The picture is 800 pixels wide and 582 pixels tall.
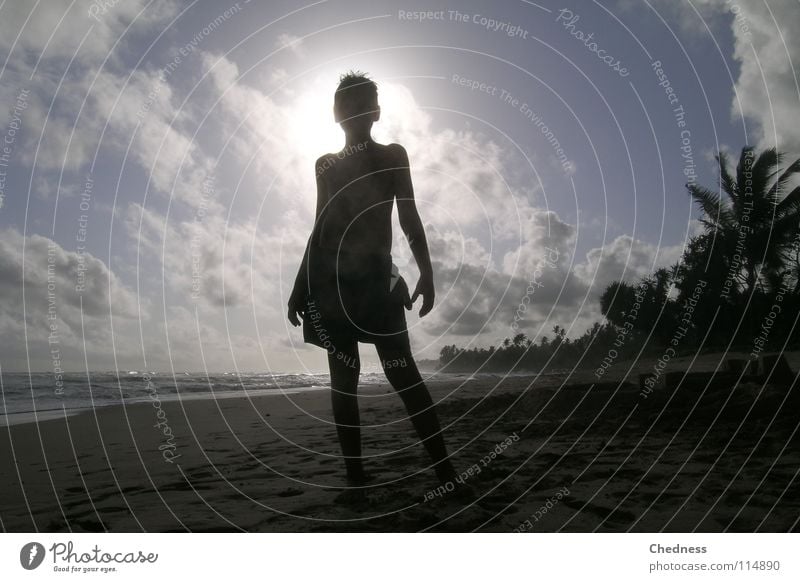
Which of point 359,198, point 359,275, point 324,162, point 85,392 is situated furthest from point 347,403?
point 85,392

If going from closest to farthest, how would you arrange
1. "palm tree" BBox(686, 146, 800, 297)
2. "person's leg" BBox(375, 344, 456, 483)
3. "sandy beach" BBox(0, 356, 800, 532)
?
"sandy beach" BBox(0, 356, 800, 532) → "person's leg" BBox(375, 344, 456, 483) → "palm tree" BBox(686, 146, 800, 297)

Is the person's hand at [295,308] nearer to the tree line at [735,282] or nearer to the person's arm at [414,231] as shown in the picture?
the person's arm at [414,231]

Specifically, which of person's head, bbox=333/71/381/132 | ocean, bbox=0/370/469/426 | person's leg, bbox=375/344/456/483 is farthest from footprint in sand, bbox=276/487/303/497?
ocean, bbox=0/370/469/426

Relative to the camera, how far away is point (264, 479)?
3826mm

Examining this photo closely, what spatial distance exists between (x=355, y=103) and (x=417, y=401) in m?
2.11

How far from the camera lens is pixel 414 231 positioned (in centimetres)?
352

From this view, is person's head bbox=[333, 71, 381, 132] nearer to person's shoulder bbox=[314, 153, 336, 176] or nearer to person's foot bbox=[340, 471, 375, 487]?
person's shoulder bbox=[314, 153, 336, 176]

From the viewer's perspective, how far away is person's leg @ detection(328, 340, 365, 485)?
3406 mm

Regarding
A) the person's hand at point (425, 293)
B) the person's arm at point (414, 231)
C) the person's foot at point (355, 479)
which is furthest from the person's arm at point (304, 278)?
the person's foot at point (355, 479)

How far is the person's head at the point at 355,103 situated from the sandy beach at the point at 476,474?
8.27ft

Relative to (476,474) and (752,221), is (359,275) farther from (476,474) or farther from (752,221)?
(752,221)

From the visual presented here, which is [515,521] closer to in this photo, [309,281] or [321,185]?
[309,281]
